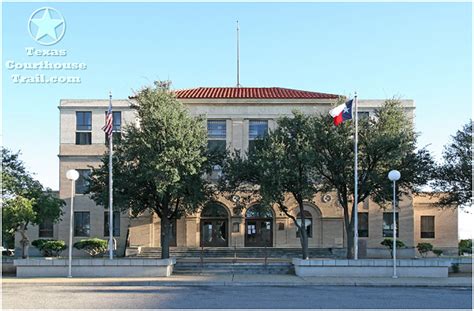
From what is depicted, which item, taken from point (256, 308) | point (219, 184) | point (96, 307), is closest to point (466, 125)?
point (219, 184)

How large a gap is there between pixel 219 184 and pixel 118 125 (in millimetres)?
13134

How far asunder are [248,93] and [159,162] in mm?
18088

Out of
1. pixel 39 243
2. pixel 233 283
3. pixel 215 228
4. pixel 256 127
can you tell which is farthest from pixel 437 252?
pixel 39 243

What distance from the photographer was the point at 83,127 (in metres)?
42.1

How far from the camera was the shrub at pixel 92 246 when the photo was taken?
3747cm

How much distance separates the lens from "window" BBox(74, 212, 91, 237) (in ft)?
137

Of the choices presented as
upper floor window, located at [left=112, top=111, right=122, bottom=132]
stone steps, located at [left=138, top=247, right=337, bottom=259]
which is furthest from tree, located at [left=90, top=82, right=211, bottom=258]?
upper floor window, located at [left=112, top=111, right=122, bottom=132]

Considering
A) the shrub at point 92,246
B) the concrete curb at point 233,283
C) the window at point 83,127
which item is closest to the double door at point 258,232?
the shrub at point 92,246

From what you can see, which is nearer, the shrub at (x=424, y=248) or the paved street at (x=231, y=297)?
the paved street at (x=231, y=297)

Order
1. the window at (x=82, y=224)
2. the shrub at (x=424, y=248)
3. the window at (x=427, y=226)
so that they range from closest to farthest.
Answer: the shrub at (x=424, y=248), the window at (x=82, y=224), the window at (x=427, y=226)

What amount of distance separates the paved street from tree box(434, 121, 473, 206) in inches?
461

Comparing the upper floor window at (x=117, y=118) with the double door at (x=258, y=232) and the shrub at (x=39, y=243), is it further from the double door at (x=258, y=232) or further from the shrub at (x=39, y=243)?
the double door at (x=258, y=232)

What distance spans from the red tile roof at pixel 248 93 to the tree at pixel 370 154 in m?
11.5

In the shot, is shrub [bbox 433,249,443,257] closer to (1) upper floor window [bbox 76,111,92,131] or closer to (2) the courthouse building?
(2) the courthouse building
